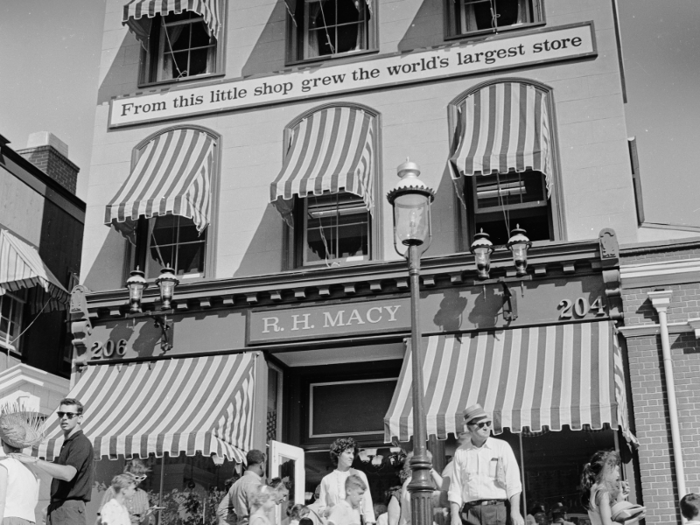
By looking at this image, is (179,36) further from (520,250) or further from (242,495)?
(242,495)

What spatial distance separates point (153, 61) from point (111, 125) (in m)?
1.49

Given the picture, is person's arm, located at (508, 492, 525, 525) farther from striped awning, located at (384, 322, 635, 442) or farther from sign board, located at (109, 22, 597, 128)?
sign board, located at (109, 22, 597, 128)

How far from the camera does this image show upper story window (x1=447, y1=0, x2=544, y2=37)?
49.5ft

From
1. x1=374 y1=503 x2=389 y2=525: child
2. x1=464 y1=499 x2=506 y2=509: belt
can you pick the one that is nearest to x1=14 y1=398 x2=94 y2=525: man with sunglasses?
x1=464 y1=499 x2=506 y2=509: belt

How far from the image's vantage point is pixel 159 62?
16672mm

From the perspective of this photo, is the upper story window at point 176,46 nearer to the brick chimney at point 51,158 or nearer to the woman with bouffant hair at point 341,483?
Answer: the brick chimney at point 51,158

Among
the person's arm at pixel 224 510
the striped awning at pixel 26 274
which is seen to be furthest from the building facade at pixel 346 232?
the person's arm at pixel 224 510

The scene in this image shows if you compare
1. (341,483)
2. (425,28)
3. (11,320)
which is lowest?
(341,483)

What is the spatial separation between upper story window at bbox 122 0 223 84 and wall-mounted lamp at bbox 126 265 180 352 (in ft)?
13.1

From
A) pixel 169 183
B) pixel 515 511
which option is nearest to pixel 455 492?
pixel 515 511

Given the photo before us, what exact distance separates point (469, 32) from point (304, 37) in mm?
2995

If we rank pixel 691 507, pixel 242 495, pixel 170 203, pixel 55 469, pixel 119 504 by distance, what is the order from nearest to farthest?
1. pixel 55 469
2. pixel 691 507
3. pixel 119 504
4. pixel 242 495
5. pixel 170 203

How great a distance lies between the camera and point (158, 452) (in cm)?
1345

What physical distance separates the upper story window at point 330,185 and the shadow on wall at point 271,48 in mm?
1284
